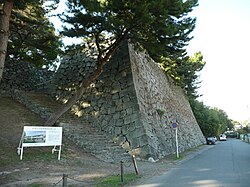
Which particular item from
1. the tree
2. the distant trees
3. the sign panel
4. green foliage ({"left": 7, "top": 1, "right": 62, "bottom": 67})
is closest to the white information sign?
the sign panel

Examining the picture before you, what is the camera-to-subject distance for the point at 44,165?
895 centimetres

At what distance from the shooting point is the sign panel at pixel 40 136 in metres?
9.21

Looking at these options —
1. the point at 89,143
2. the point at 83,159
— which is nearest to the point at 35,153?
the point at 83,159

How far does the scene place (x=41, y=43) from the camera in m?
10.5

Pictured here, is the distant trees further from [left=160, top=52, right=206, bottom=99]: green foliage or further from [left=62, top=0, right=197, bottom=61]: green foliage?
[left=160, top=52, right=206, bottom=99]: green foliage

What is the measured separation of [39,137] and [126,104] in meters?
5.70

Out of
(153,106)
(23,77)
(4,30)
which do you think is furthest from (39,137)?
(23,77)

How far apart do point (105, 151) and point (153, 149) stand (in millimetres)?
2530

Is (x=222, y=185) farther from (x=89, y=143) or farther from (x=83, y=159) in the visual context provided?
(x=89, y=143)

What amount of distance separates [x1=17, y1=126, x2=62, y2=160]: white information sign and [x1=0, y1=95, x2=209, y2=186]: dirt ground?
0.48m

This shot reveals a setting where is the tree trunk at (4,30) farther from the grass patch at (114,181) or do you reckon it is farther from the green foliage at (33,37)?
the grass patch at (114,181)

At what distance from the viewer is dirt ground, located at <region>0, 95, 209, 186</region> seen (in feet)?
23.7

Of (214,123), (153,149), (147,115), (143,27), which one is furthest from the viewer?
(214,123)

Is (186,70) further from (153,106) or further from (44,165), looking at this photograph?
(44,165)
